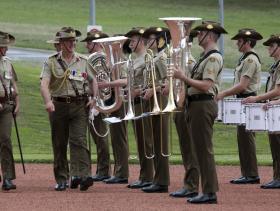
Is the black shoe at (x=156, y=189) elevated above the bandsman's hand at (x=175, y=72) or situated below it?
below

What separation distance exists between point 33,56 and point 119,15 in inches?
839

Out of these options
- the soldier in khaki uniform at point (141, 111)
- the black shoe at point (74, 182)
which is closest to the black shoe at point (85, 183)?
the black shoe at point (74, 182)

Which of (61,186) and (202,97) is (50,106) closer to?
(61,186)

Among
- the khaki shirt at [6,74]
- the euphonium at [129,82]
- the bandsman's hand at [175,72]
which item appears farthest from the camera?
the khaki shirt at [6,74]

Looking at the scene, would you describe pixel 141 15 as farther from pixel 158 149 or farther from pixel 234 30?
pixel 158 149

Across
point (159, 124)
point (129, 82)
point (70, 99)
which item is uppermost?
point (129, 82)

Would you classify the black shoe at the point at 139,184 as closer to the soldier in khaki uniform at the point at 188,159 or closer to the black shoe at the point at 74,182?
the black shoe at the point at 74,182

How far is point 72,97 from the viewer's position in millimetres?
16094

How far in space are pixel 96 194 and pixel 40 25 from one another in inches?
1585

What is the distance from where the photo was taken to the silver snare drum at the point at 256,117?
16.0m

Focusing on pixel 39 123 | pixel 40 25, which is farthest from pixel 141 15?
pixel 39 123

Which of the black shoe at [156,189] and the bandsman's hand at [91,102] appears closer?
the black shoe at [156,189]

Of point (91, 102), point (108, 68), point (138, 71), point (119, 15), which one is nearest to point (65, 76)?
point (91, 102)

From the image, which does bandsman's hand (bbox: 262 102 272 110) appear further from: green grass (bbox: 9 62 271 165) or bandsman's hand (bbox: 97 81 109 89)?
green grass (bbox: 9 62 271 165)
